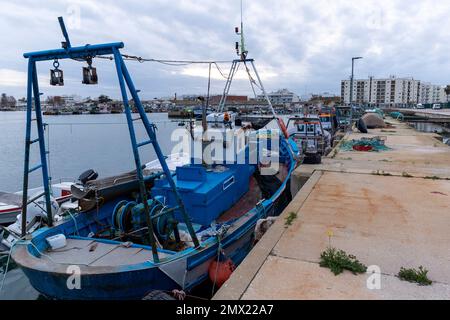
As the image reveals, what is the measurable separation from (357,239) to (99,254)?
4113mm

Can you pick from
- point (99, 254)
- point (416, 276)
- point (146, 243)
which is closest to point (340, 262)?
point (416, 276)

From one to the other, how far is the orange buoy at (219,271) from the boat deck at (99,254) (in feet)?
3.54

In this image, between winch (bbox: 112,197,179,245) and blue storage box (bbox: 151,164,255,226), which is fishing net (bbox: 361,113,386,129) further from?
winch (bbox: 112,197,179,245)

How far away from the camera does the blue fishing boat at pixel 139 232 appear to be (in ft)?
15.9

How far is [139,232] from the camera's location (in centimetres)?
619

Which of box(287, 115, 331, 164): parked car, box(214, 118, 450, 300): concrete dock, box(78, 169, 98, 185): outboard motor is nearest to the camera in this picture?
box(214, 118, 450, 300): concrete dock

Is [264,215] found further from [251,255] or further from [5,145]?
[5,145]

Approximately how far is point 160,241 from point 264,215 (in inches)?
104

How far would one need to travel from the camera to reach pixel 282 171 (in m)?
10.7

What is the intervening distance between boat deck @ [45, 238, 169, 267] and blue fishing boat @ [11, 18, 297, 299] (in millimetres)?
16

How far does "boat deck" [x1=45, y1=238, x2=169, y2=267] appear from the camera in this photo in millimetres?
5238

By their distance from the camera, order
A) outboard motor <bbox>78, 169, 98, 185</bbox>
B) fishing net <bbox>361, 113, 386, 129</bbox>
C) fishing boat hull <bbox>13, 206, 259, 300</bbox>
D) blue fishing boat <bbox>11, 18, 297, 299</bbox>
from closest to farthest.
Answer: fishing boat hull <bbox>13, 206, 259, 300</bbox>
blue fishing boat <bbox>11, 18, 297, 299</bbox>
outboard motor <bbox>78, 169, 98, 185</bbox>
fishing net <bbox>361, 113, 386, 129</bbox>

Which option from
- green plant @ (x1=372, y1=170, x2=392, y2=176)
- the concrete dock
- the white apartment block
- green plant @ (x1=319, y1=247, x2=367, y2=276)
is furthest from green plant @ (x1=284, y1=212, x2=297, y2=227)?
the white apartment block

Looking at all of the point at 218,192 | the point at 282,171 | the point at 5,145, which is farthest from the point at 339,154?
the point at 5,145
